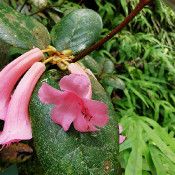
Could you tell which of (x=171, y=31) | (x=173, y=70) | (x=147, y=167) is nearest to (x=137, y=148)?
(x=147, y=167)

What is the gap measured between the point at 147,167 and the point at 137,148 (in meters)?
0.12

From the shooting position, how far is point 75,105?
32 centimetres

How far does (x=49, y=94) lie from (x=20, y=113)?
0.29 ft

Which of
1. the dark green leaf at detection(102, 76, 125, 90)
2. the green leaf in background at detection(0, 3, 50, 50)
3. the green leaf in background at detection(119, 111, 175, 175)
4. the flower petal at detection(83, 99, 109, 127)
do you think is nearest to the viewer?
the flower petal at detection(83, 99, 109, 127)

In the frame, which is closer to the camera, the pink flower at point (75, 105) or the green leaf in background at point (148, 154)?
the pink flower at point (75, 105)

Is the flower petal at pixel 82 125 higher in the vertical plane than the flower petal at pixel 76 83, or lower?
lower

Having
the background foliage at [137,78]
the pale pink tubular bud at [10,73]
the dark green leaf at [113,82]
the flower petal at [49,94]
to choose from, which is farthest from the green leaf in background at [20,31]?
the dark green leaf at [113,82]

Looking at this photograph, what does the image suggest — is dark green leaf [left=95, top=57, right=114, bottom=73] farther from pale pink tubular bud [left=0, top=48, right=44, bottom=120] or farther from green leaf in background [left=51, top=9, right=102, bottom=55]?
pale pink tubular bud [left=0, top=48, right=44, bottom=120]

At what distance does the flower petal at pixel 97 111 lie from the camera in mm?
273

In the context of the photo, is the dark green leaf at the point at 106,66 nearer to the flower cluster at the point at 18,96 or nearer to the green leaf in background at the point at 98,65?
the green leaf in background at the point at 98,65

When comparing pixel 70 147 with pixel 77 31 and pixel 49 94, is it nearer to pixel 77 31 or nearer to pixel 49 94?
pixel 49 94

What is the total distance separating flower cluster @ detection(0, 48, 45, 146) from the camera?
A: 1.05 feet

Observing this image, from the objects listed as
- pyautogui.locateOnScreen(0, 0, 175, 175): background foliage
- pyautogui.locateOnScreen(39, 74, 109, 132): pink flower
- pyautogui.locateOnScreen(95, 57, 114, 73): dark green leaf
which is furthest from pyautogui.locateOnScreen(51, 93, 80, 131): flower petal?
pyautogui.locateOnScreen(95, 57, 114, 73): dark green leaf

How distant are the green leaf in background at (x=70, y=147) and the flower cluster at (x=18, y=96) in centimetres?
2
